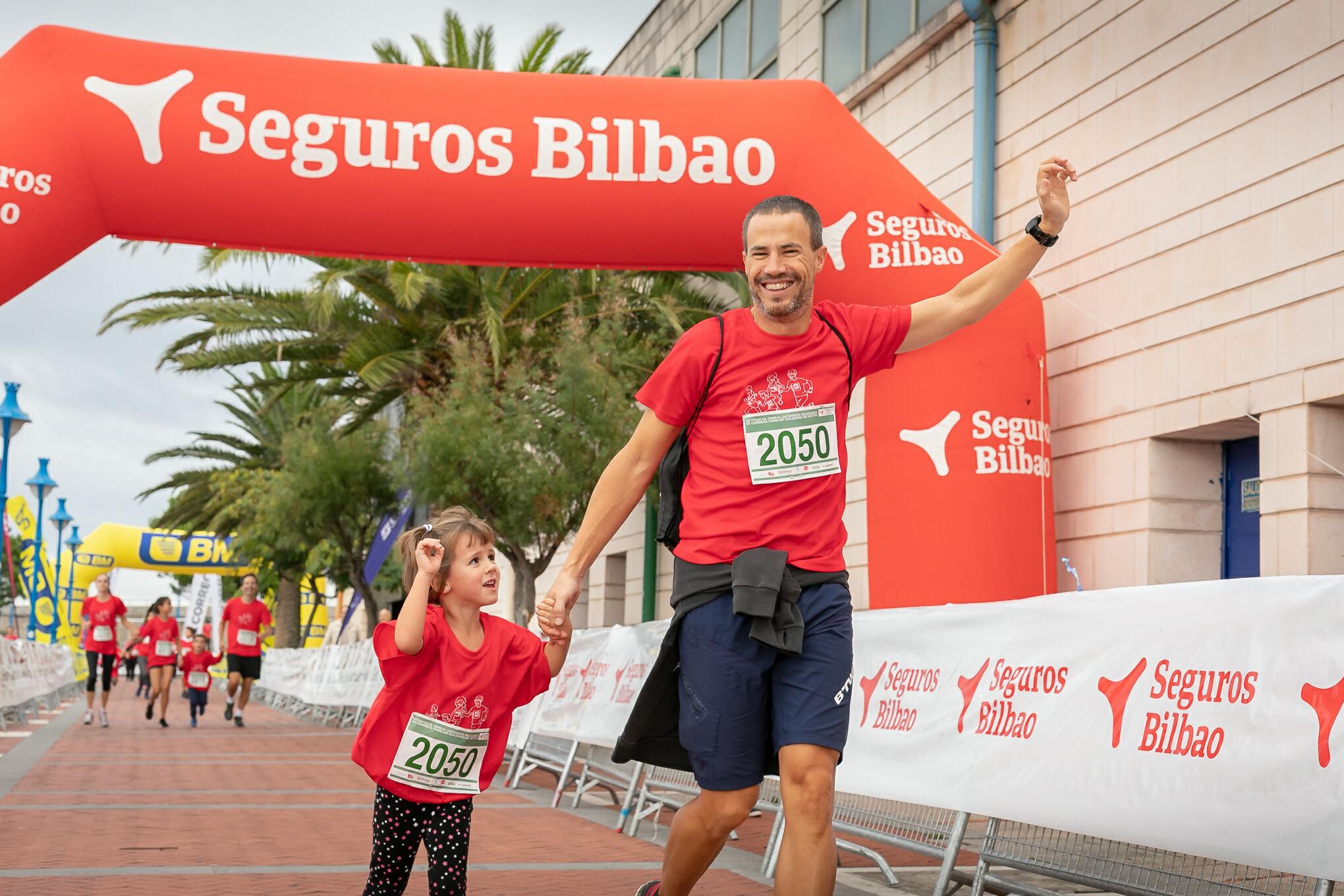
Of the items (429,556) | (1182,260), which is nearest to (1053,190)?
(429,556)

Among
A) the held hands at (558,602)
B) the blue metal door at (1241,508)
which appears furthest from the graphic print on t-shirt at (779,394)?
the blue metal door at (1241,508)

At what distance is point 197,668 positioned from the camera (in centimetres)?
2075

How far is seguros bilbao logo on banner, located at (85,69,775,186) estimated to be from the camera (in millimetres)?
8828

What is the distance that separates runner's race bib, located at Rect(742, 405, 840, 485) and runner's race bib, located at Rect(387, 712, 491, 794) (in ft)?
3.87

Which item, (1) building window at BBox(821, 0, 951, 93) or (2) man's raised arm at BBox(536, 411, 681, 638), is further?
(1) building window at BBox(821, 0, 951, 93)

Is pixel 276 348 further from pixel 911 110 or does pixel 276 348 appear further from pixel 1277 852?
pixel 1277 852

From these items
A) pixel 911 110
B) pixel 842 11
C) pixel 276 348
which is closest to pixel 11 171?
pixel 911 110

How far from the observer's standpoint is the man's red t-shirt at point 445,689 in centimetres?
425

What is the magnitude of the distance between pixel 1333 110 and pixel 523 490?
10.3 meters

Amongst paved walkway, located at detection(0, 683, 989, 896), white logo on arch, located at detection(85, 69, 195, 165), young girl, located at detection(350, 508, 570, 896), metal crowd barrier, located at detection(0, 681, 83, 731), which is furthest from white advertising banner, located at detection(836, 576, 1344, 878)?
metal crowd barrier, located at detection(0, 681, 83, 731)

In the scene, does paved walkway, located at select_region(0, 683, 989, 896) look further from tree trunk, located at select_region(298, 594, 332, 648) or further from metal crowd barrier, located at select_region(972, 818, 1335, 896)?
tree trunk, located at select_region(298, 594, 332, 648)

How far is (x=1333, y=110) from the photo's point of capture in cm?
837

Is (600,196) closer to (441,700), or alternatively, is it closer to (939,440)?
(939,440)

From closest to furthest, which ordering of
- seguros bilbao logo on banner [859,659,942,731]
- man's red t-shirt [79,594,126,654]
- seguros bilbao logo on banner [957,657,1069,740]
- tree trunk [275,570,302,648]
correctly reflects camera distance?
seguros bilbao logo on banner [957,657,1069,740]
seguros bilbao logo on banner [859,659,942,731]
man's red t-shirt [79,594,126,654]
tree trunk [275,570,302,648]
